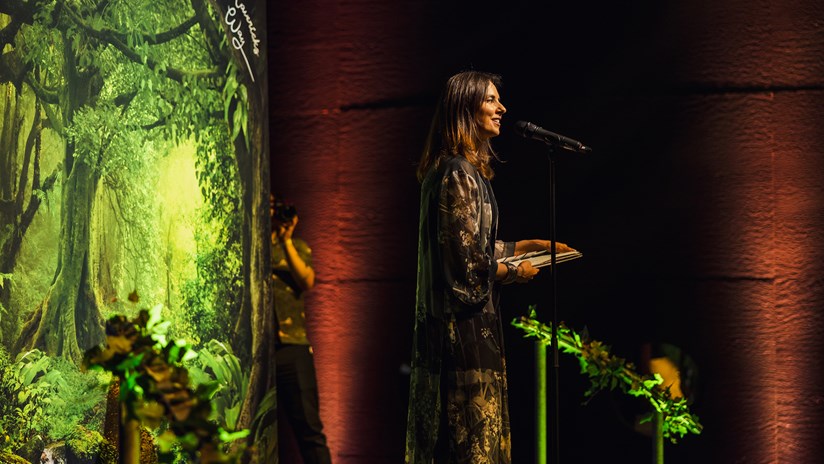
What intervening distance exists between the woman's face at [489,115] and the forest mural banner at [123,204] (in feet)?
3.58

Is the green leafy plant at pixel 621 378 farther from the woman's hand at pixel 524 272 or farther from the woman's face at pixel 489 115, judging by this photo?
the woman's face at pixel 489 115

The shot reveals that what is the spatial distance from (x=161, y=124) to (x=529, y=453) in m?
2.12

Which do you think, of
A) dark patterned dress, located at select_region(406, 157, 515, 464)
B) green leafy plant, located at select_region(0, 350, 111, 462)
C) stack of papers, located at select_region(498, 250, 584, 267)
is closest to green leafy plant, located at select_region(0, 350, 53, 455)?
green leafy plant, located at select_region(0, 350, 111, 462)

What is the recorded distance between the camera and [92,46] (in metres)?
3.37

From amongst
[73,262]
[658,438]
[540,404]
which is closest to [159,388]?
[73,262]

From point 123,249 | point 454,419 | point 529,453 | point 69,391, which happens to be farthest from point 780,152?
Answer: point 69,391

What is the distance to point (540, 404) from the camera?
4.09 metres

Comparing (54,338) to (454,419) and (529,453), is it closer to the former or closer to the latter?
(454,419)

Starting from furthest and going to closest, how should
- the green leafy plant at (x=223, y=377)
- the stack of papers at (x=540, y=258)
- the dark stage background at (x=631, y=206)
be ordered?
the dark stage background at (x=631, y=206) < the green leafy plant at (x=223, y=377) < the stack of papers at (x=540, y=258)

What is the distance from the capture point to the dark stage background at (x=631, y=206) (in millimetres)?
4402

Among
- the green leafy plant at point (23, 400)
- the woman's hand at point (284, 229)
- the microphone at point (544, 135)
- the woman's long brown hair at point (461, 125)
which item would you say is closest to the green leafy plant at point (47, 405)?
the green leafy plant at point (23, 400)

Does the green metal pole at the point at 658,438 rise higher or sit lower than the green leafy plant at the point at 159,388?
lower

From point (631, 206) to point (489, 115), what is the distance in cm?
136

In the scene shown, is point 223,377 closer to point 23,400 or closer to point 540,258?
point 23,400
